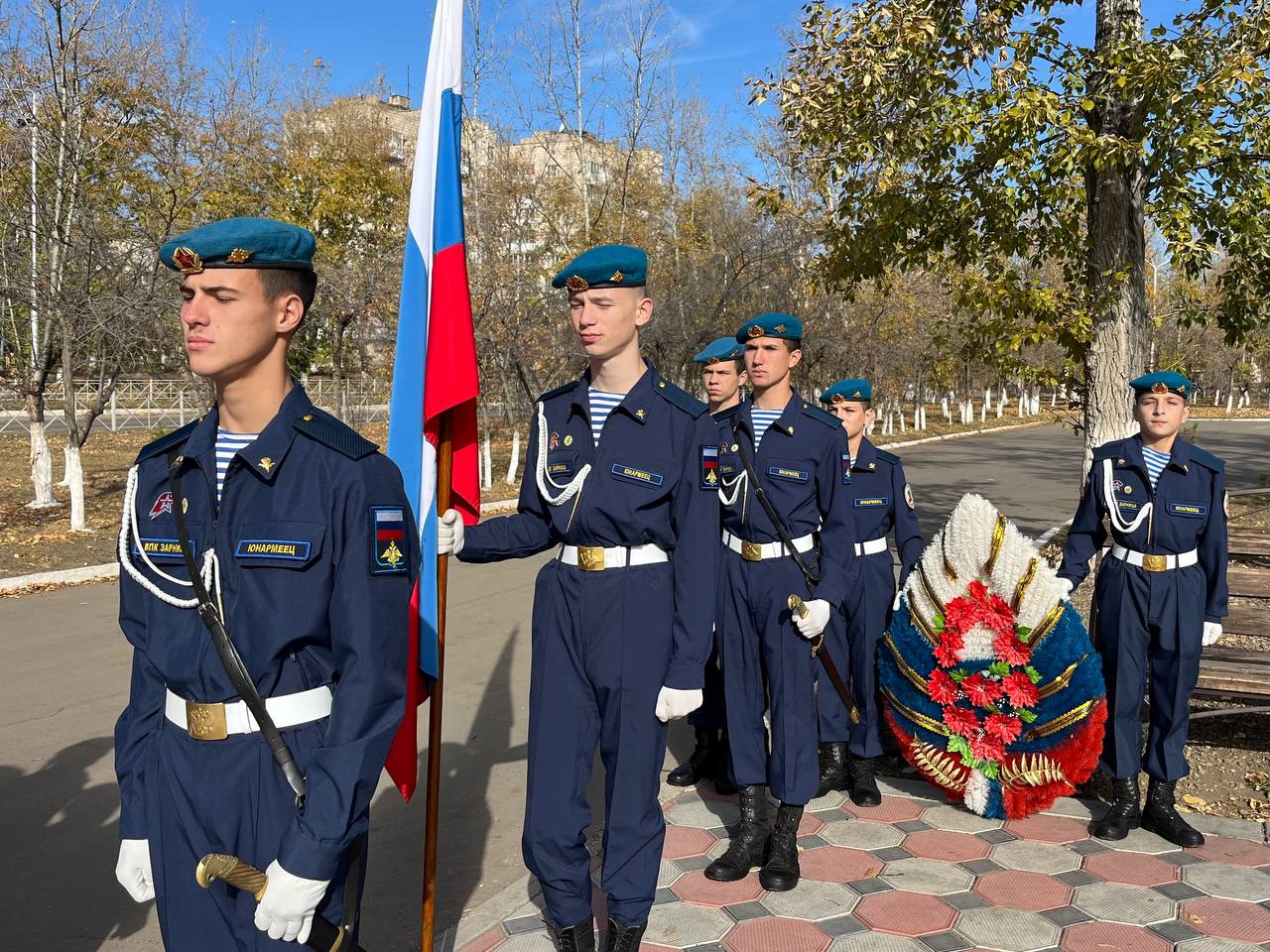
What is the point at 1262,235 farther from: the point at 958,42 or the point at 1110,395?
the point at 958,42

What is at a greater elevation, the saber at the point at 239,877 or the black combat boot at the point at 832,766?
the saber at the point at 239,877

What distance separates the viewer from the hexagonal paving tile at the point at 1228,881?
3955 millimetres

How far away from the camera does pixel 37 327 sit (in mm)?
14523

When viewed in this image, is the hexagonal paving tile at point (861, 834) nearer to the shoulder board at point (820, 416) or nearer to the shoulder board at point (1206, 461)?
the shoulder board at point (820, 416)

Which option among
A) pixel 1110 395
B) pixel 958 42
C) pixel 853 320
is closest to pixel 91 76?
pixel 958 42

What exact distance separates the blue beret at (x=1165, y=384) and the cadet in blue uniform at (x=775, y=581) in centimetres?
138

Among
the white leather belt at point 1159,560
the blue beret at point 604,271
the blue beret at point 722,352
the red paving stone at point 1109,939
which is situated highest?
the blue beret at point 604,271

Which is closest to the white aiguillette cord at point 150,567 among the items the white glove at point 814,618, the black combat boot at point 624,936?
the black combat boot at point 624,936

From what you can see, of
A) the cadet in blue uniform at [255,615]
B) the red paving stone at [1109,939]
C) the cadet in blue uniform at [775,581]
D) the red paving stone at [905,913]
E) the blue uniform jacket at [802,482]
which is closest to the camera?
the cadet in blue uniform at [255,615]

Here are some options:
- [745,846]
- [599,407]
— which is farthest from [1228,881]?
[599,407]

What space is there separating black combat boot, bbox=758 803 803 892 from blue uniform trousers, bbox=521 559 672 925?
0.92 meters

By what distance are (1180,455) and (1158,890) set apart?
1.80 meters

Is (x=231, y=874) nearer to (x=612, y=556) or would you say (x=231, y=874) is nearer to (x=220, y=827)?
(x=220, y=827)

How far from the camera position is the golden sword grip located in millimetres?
1900
